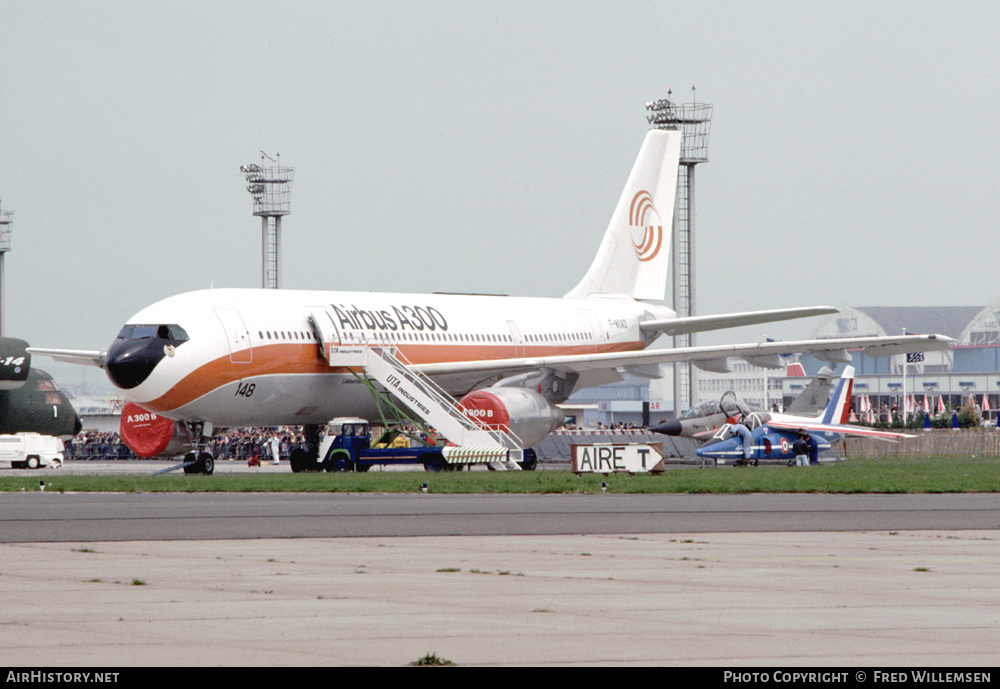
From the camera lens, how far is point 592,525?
47.8 ft

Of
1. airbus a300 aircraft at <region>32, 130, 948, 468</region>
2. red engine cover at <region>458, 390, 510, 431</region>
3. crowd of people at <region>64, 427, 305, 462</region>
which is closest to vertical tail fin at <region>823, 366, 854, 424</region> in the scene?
airbus a300 aircraft at <region>32, 130, 948, 468</region>

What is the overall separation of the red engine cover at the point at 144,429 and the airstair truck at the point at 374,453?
3914mm

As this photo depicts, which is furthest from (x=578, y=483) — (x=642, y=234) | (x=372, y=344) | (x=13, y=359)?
(x=13, y=359)

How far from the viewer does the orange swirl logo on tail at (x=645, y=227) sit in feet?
150

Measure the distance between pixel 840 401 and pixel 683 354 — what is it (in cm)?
1007

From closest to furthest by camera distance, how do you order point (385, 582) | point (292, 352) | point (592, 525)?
point (385, 582), point (592, 525), point (292, 352)

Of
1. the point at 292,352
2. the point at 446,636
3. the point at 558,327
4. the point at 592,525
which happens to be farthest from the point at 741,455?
the point at 446,636

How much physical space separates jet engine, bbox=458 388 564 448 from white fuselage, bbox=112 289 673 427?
2.85 meters

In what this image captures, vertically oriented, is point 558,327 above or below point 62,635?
above

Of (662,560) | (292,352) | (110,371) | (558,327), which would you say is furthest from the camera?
(558,327)

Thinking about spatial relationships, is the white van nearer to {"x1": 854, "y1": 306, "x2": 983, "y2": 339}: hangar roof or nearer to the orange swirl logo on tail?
the orange swirl logo on tail

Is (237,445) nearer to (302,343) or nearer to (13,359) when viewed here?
(13,359)
